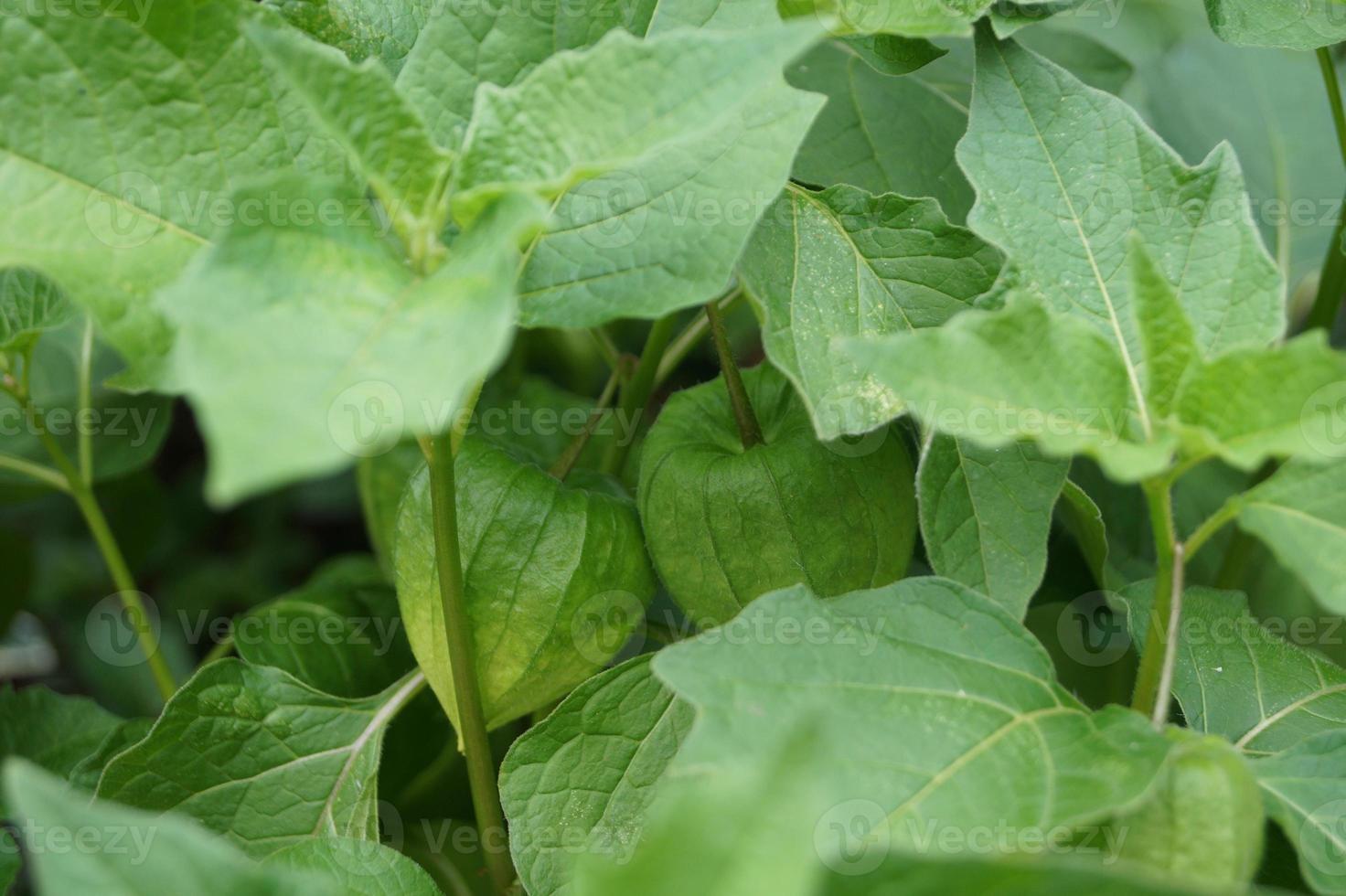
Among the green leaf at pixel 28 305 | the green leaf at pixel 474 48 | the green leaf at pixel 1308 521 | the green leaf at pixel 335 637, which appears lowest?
the green leaf at pixel 335 637

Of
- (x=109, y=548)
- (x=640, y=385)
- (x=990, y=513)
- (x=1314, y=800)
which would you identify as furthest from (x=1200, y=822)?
(x=109, y=548)

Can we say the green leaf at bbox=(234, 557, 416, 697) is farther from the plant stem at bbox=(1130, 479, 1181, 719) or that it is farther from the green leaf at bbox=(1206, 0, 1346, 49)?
the green leaf at bbox=(1206, 0, 1346, 49)

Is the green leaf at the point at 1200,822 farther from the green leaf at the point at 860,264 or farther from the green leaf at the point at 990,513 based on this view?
the green leaf at the point at 860,264

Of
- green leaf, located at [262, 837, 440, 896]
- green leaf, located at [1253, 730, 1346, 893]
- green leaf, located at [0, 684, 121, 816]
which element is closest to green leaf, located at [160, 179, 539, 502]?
green leaf, located at [262, 837, 440, 896]

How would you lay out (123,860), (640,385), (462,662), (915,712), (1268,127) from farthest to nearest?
(1268,127), (640,385), (462,662), (915,712), (123,860)

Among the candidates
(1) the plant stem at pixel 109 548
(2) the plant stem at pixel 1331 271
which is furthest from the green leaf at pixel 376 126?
(2) the plant stem at pixel 1331 271

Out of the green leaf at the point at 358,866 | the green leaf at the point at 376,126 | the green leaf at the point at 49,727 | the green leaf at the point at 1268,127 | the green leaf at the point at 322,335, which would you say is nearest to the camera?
the green leaf at the point at 322,335

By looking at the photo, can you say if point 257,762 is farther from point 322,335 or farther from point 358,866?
point 322,335
